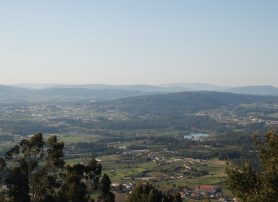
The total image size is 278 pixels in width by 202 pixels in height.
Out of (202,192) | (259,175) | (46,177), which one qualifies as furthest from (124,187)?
(259,175)

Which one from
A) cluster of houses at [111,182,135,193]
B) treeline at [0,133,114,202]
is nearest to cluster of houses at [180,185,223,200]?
cluster of houses at [111,182,135,193]

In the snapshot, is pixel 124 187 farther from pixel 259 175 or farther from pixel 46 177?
pixel 259 175

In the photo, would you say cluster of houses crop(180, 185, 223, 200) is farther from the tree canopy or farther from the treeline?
the tree canopy

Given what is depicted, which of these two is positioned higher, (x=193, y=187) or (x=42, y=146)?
(x=42, y=146)

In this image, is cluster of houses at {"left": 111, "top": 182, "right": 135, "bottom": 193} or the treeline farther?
cluster of houses at {"left": 111, "top": 182, "right": 135, "bottom": 193}

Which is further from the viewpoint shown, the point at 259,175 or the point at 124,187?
the point at 124,187

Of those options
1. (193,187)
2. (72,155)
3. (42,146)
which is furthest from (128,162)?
(42,146)

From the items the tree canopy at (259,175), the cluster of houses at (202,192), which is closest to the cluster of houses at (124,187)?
the cluster of houses at (202,192)

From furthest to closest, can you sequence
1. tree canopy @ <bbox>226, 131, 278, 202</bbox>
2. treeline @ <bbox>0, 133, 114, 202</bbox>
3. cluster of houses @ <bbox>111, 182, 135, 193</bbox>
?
cluster of houses @ <bbox>111, 182, 135, 193</bbox> → treeline @ <bbox>0, 133, 114, 202</bbox> → tree canopy @ <bbox>226, 131, 278, 202</bbox>

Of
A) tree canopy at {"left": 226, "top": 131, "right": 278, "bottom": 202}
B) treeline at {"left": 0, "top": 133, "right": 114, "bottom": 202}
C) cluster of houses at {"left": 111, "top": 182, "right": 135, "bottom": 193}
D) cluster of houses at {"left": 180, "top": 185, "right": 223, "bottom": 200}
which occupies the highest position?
tree canopy at {"left": 226, "top": 131, "right": 278, "bottom": 202}

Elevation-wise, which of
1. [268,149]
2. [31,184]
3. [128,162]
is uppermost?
[268,149]

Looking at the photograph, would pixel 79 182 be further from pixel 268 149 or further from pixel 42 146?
pixel 268 149
